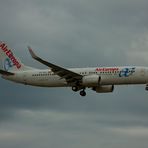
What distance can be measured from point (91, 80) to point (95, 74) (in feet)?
4.50

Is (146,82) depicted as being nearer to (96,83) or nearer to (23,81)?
(96,83)

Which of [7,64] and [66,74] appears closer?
[66,74]

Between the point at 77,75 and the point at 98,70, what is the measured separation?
2.99 meters

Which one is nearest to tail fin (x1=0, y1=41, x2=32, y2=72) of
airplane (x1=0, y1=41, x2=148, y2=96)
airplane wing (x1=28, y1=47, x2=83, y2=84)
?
airplane (x1=0, y1=41, x2=148, y2=96)

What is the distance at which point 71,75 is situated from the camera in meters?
98.5

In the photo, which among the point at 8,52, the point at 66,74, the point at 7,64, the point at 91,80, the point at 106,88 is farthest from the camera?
the point at 8,52

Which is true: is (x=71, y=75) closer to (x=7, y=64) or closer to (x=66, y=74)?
(x=66, y=74)

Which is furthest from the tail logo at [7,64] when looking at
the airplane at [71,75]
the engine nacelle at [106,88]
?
the engine nacelle at [106,88]

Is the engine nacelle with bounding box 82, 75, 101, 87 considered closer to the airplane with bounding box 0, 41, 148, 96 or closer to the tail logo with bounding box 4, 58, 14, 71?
the airplane with bounding box 0, 41, 148, 96

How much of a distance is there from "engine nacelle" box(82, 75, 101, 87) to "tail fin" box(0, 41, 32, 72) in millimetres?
11436

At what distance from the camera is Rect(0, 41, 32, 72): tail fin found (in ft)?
350

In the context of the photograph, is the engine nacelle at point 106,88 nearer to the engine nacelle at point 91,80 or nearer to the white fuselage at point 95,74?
the white fuselage at point 95,74

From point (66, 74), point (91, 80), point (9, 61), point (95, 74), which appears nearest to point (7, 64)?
point (9, 61)

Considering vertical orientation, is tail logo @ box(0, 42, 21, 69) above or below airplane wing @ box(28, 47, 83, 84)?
above
